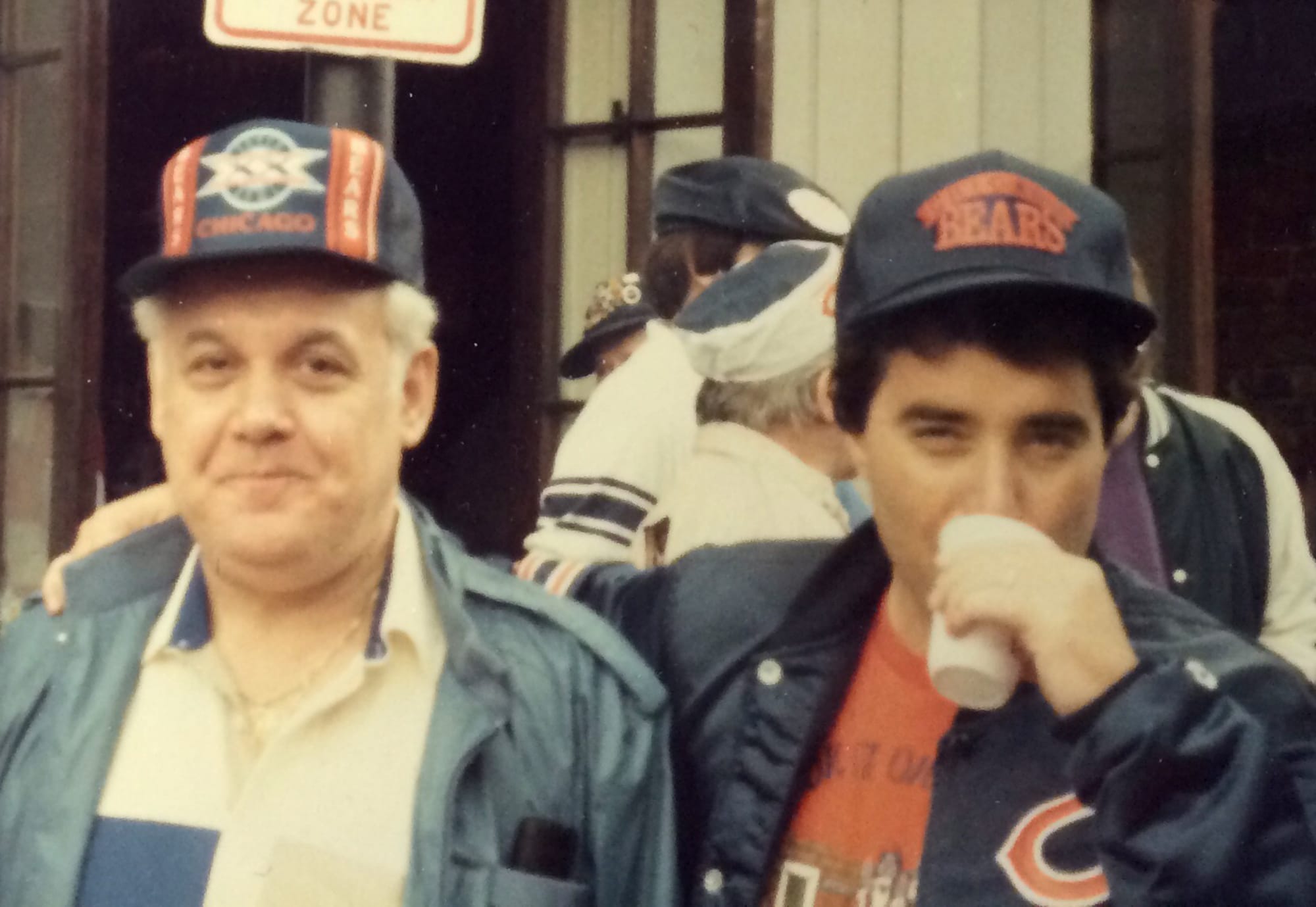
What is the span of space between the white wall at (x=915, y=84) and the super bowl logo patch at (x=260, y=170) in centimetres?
232

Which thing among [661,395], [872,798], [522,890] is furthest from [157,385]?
[661,395]

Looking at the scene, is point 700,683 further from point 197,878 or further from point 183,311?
point 183,311

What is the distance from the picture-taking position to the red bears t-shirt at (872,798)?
1764 mm

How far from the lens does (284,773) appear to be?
1834 mm

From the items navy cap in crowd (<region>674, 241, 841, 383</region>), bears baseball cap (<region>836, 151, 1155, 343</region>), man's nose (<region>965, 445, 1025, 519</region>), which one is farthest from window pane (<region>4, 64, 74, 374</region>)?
man's nose (<region>965, 445, 1025, 519</region>)

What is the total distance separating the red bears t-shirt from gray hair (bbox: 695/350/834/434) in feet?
2.86

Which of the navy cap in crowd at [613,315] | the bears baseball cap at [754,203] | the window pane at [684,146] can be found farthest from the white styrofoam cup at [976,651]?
the window pane at [684,146]

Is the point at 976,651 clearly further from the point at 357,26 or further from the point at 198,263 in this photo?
the point at 357,26

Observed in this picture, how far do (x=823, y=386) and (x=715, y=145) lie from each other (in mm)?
1864

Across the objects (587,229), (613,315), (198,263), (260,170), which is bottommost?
(198,263)

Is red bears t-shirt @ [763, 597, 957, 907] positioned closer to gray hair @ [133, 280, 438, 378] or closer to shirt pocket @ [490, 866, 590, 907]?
shirt pocket @ [490, 866, 590, 907]

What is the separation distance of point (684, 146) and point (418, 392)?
8.74 feet

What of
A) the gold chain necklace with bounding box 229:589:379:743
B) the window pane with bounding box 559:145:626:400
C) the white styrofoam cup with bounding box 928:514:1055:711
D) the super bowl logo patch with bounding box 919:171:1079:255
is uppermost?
the window pane with bounding box 559:145:626:400

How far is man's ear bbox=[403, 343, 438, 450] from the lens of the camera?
1.99 m
